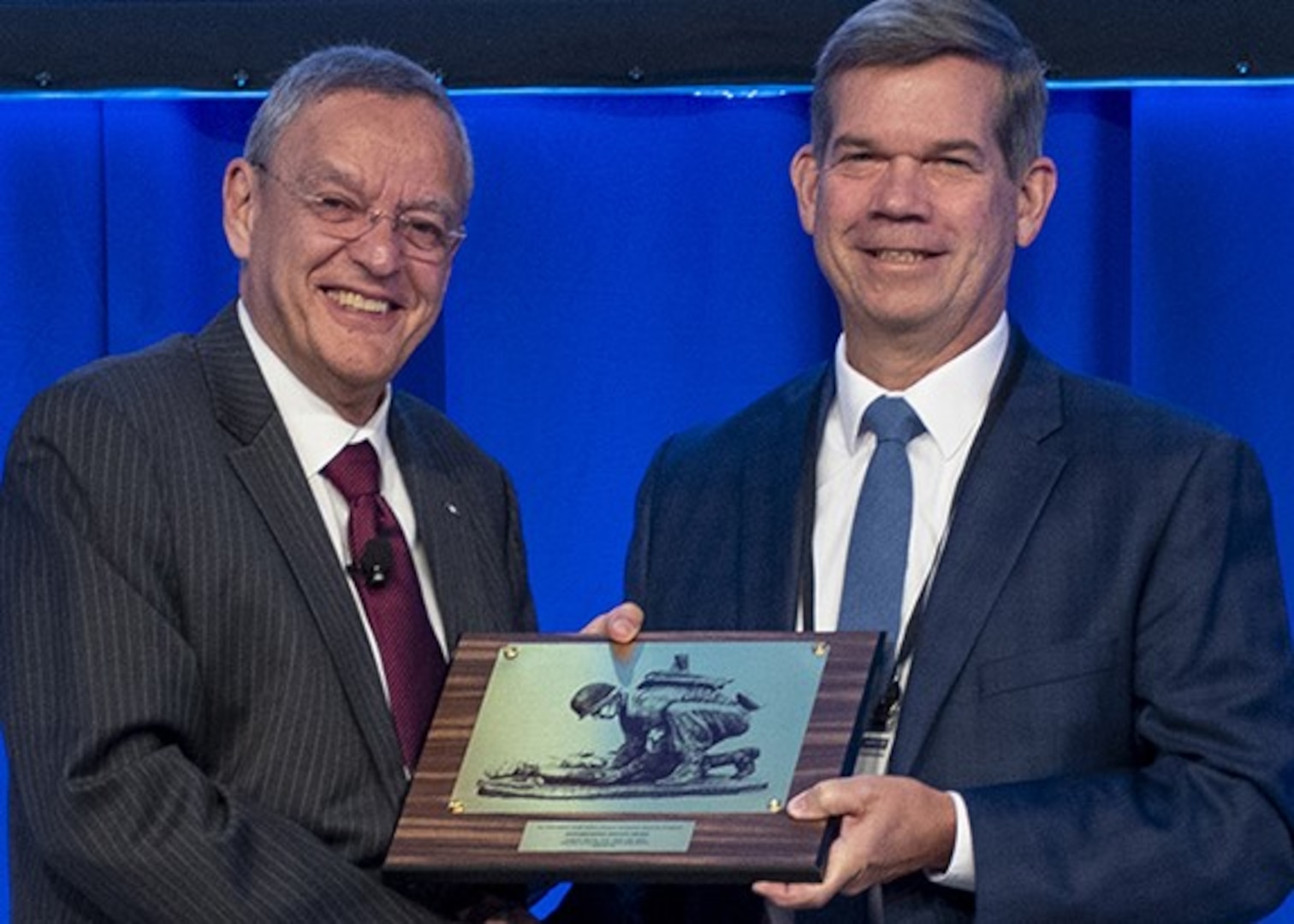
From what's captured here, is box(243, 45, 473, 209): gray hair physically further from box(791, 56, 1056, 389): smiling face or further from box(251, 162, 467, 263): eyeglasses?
box(791, 56, 1056, 389): smiling face

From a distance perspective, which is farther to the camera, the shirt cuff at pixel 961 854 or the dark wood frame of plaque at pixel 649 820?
the shirt cuff at pixel 961 854

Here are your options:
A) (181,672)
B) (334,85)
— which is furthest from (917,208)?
(181,672)

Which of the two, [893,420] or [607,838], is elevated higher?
[893,420]

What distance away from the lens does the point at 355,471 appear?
2840 millimetres

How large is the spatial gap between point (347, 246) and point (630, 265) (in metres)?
1.12

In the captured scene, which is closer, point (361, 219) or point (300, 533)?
point (300, 533)

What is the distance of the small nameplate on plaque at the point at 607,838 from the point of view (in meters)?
2.45

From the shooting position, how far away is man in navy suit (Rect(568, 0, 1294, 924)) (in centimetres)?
267

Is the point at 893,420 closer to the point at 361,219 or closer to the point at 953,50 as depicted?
the point at 953,50

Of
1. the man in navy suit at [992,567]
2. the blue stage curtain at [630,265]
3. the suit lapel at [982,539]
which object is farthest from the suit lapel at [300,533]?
the blue stage curtain at [630,265]

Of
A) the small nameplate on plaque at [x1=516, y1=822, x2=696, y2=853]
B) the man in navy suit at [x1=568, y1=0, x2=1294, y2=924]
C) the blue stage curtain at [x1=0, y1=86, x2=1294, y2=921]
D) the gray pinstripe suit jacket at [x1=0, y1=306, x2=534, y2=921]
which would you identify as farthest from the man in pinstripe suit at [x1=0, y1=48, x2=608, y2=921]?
the blue stage curtain at [x1=0, y1=86, x2=1294, y2=921]

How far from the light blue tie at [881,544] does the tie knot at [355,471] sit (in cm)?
53

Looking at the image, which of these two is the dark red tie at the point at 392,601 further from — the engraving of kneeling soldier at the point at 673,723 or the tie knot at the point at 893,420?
the tie knot at the point at 893,420

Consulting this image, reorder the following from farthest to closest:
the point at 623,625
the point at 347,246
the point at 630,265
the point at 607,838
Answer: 1. the point at 630,265
2. the point at 347,246
3. the point at 623,625
4. the point at 607,838
